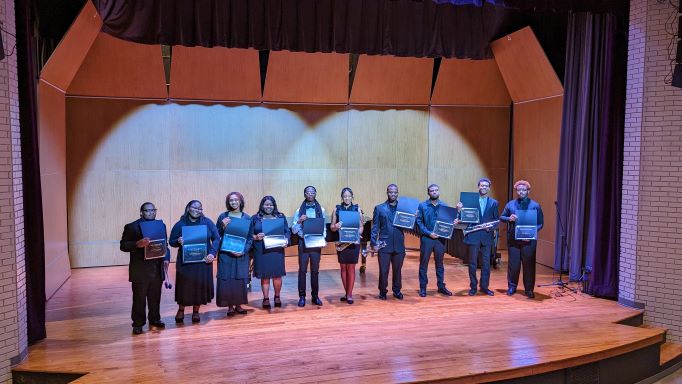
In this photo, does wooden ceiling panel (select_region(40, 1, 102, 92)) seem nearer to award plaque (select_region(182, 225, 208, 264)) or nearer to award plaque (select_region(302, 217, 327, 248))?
award plaque (select_region(182, 225, 208, 264))

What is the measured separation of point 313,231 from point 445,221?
1.86 m

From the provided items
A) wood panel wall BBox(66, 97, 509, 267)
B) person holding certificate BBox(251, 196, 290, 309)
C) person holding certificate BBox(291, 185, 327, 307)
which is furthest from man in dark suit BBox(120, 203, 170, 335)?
wood panel wall BBox(66, 97, 509, 267)

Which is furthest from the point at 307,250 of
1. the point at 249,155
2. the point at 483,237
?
the point at 249,155

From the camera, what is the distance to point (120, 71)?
31.7ft

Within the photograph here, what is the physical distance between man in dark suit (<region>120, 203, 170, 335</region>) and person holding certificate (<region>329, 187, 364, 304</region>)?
223 centimetres

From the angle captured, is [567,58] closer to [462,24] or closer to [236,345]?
[462,24]

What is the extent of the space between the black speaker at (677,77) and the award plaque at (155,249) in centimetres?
626

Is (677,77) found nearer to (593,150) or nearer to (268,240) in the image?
(593,150)

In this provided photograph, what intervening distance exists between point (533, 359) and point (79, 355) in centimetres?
445

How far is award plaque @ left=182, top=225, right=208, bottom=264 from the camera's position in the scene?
20.8 ft

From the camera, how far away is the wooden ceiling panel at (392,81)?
1080 centimetres

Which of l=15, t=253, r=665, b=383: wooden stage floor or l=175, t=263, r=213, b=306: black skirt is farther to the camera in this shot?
l=175, t=263, r=213, b=306: black skirt

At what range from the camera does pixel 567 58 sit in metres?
9.09

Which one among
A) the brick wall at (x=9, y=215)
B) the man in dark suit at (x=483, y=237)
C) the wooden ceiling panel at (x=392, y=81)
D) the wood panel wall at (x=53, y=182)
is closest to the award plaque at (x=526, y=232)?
the man in dark suit at (x=483, y=237)
